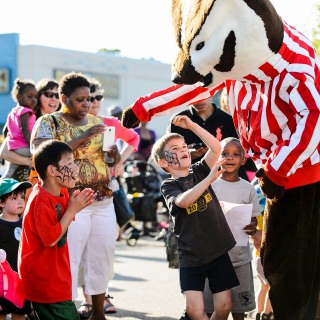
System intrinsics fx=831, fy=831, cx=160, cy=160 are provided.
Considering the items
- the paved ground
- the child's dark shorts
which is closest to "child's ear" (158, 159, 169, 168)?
the child's dark shorts

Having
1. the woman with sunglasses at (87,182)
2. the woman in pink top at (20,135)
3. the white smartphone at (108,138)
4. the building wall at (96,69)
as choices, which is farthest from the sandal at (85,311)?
the building wall at (96,69)

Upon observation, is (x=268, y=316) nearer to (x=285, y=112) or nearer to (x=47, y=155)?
(x=47, y=155)

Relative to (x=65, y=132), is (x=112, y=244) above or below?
below

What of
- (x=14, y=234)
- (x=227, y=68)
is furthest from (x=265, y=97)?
(x=14, y=234)

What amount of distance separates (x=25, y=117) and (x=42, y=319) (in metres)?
2.77

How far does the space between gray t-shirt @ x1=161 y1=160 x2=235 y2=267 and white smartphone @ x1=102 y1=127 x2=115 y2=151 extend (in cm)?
117

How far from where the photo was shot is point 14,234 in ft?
20.7

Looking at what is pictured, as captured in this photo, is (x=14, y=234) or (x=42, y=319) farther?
(x=14, y=234)

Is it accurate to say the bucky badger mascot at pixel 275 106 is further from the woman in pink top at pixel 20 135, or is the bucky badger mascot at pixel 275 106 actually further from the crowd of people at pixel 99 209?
the woman in pink top at pixel 20 135

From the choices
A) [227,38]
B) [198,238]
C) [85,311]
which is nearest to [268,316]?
[198,238]

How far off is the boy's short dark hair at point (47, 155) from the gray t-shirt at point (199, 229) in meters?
0.77

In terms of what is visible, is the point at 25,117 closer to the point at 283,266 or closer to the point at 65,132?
the point at 65,132

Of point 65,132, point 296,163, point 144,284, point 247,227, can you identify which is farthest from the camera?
point 144,284

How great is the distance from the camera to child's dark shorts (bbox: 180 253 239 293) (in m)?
5.57
